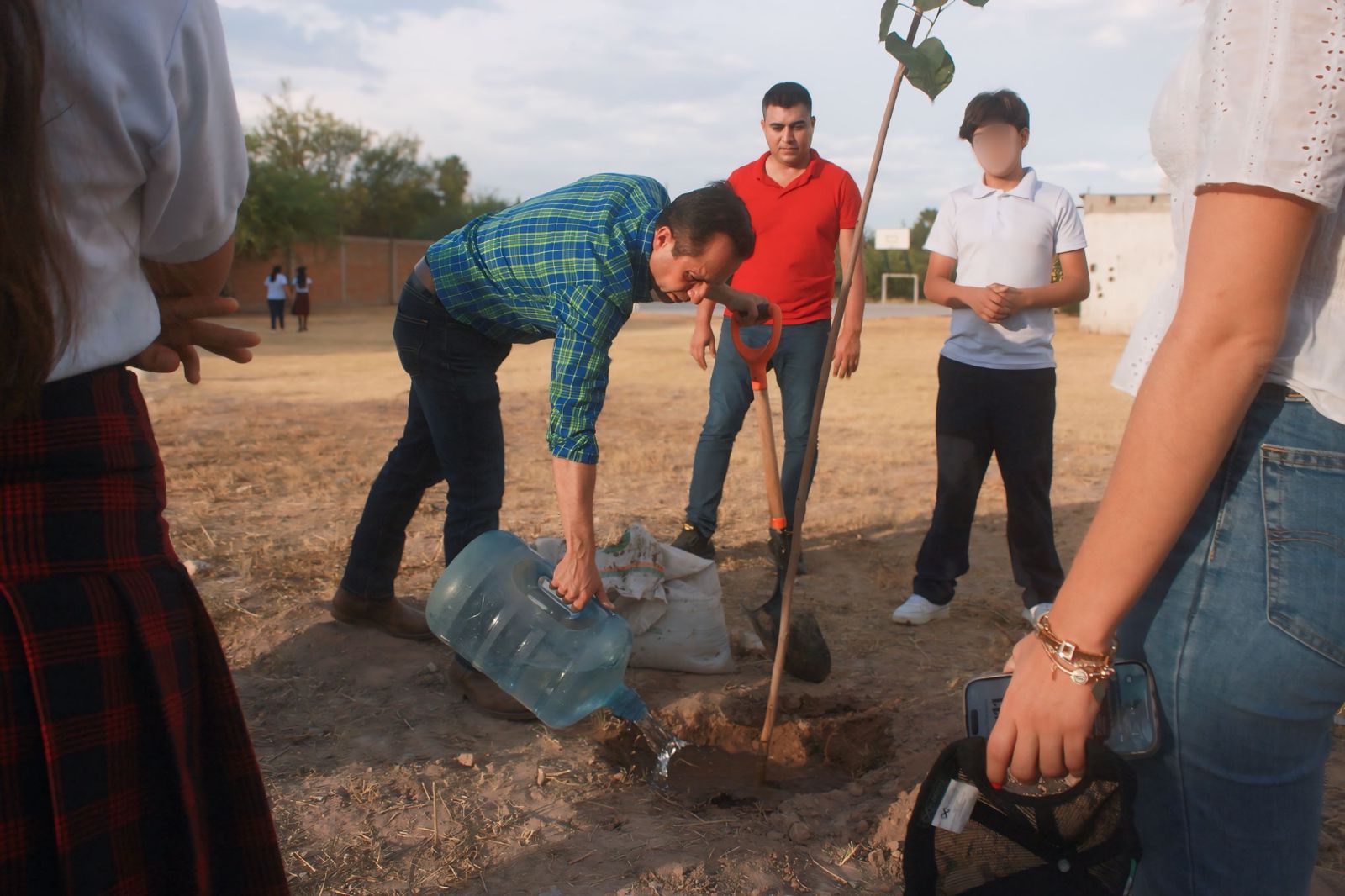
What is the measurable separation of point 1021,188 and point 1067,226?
9.3 inches

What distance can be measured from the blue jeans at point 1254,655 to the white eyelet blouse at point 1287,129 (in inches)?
2.8

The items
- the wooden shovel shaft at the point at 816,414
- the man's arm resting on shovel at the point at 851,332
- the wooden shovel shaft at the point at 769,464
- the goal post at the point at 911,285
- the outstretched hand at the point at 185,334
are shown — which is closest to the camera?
the outstretched hand at the point at 185,334

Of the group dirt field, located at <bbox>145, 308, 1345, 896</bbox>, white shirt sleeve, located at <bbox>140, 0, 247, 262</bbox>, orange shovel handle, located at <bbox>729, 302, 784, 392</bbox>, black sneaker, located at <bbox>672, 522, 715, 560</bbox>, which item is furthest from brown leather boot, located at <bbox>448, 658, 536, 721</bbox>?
white shirt sleeve, located at <bbox>140, 0, 247, 262</bbox>

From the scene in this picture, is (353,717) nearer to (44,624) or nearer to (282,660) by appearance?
(282,660)

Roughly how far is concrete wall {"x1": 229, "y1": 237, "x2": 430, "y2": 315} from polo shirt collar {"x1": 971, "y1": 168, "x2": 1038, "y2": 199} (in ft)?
99.7

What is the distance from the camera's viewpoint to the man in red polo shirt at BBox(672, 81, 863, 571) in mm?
4699

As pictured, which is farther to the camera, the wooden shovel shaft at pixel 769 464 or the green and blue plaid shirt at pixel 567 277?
the wooden shovel shaft at pixel 769 464

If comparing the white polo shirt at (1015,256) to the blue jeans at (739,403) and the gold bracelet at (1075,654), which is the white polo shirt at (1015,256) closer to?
the blue jeans at (739,403)

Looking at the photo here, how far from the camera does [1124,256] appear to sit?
24719mm

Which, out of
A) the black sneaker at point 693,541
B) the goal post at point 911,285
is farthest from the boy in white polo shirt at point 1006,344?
the goal post at point 911,285

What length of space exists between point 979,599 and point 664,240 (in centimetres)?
248

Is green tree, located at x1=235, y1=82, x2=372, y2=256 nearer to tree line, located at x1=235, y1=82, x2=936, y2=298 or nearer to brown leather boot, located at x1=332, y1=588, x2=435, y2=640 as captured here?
tree line, located at x1=235, y1=82, x2=936, y2=298

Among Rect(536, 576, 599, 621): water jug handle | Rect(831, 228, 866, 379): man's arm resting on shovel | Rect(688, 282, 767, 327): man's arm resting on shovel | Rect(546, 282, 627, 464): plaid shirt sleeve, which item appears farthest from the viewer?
Rect(831, 228, 866, 379): man's arm resting on shovel

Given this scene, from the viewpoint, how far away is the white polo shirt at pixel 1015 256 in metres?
3.98
